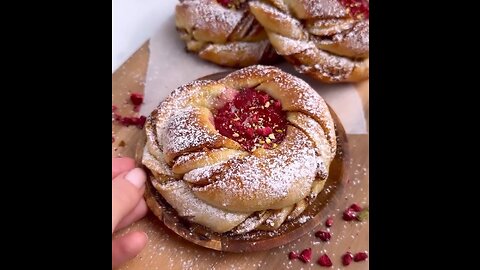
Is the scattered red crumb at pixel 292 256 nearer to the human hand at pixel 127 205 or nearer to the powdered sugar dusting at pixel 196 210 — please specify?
the powdered sugar dusting at pixel 196 210

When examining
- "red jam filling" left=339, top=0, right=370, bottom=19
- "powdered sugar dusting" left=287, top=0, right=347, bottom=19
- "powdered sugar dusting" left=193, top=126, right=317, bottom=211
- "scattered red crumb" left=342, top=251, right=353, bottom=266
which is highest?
"powdered sugar dusting" left=287, top=0, right=347, bottom=19

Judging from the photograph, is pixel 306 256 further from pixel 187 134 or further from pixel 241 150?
pixel 187 134

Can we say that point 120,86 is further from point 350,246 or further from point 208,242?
point 350,246

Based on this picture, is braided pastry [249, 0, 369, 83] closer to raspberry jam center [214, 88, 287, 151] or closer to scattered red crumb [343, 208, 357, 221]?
raspberry jam center [214, 88, 287, 151]

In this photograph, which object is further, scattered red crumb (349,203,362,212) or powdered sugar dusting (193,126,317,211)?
scattered red crumb (349,203,362,212)

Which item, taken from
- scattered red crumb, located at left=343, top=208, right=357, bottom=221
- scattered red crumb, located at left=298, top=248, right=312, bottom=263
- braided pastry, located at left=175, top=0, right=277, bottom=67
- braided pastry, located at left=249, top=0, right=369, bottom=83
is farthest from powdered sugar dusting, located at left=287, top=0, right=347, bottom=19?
scattered red crumb, located at left=298, top=248, right=312, bottom=263
